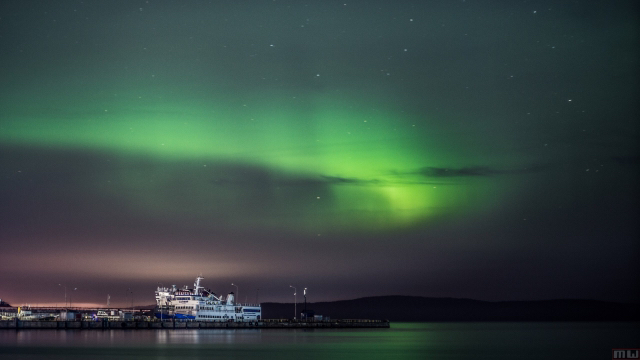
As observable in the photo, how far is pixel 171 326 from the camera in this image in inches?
5138

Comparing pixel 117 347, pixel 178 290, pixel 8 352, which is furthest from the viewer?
pixel 178 290

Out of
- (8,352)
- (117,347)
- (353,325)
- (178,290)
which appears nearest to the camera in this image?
(8,352)

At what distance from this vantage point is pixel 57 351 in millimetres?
64750

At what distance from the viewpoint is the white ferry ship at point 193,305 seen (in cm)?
13912

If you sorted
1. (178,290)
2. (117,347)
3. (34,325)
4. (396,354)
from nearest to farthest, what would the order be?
(396,354), (117,347), (34,325), (178,290)

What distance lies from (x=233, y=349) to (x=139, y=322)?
2556 inches

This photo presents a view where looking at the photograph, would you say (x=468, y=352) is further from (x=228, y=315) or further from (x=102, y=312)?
(x=102, y=312)

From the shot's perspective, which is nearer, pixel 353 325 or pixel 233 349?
pixel 233 349

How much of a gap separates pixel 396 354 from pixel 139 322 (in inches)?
2971

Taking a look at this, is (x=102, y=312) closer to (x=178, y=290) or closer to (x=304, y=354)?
(x=178, y=290)

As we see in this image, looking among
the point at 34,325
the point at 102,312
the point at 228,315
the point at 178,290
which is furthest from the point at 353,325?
the point at 34,325

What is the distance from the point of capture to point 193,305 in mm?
139500

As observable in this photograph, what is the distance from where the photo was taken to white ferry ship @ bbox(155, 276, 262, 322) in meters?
139

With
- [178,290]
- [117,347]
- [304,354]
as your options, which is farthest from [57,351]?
[178,290]
